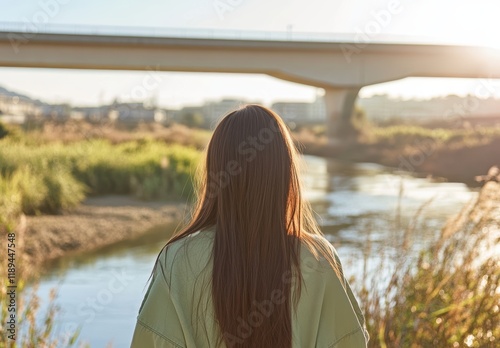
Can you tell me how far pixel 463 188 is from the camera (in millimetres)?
17562

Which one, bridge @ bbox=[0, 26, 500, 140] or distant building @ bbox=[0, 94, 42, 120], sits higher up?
bridge @ bbox=[0, 26, 500, 140]

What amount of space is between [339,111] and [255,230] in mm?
27223

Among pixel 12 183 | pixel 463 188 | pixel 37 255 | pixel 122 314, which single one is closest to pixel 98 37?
pixel 463 188

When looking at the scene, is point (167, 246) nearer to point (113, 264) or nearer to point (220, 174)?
point (220, 174)

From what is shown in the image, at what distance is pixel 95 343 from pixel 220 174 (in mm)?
4232

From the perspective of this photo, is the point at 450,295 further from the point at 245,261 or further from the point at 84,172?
the point at 84,172

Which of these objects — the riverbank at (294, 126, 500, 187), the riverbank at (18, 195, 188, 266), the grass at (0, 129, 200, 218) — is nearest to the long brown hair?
the riverbank at (18, 195, 188, 266)

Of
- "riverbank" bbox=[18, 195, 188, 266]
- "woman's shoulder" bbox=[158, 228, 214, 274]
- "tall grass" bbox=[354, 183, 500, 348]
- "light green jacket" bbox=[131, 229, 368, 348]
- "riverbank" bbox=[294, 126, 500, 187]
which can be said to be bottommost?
"riverbank" bbox=[294, 126, 500, 187]

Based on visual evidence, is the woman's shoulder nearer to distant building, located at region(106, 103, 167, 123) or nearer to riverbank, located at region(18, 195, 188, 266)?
riverbank, located at region(18, 195, 188, 266)

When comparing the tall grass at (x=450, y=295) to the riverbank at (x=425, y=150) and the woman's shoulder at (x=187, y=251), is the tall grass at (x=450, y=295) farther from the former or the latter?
the riverbank at (x=425, y=150)

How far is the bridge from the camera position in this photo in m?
24.5

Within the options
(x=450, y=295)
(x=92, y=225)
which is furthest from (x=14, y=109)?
(x=450, y=295)

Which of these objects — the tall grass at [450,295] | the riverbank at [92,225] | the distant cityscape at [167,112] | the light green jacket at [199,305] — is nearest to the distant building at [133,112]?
the distant cityscape at [167,112]

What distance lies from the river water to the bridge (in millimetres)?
7556
